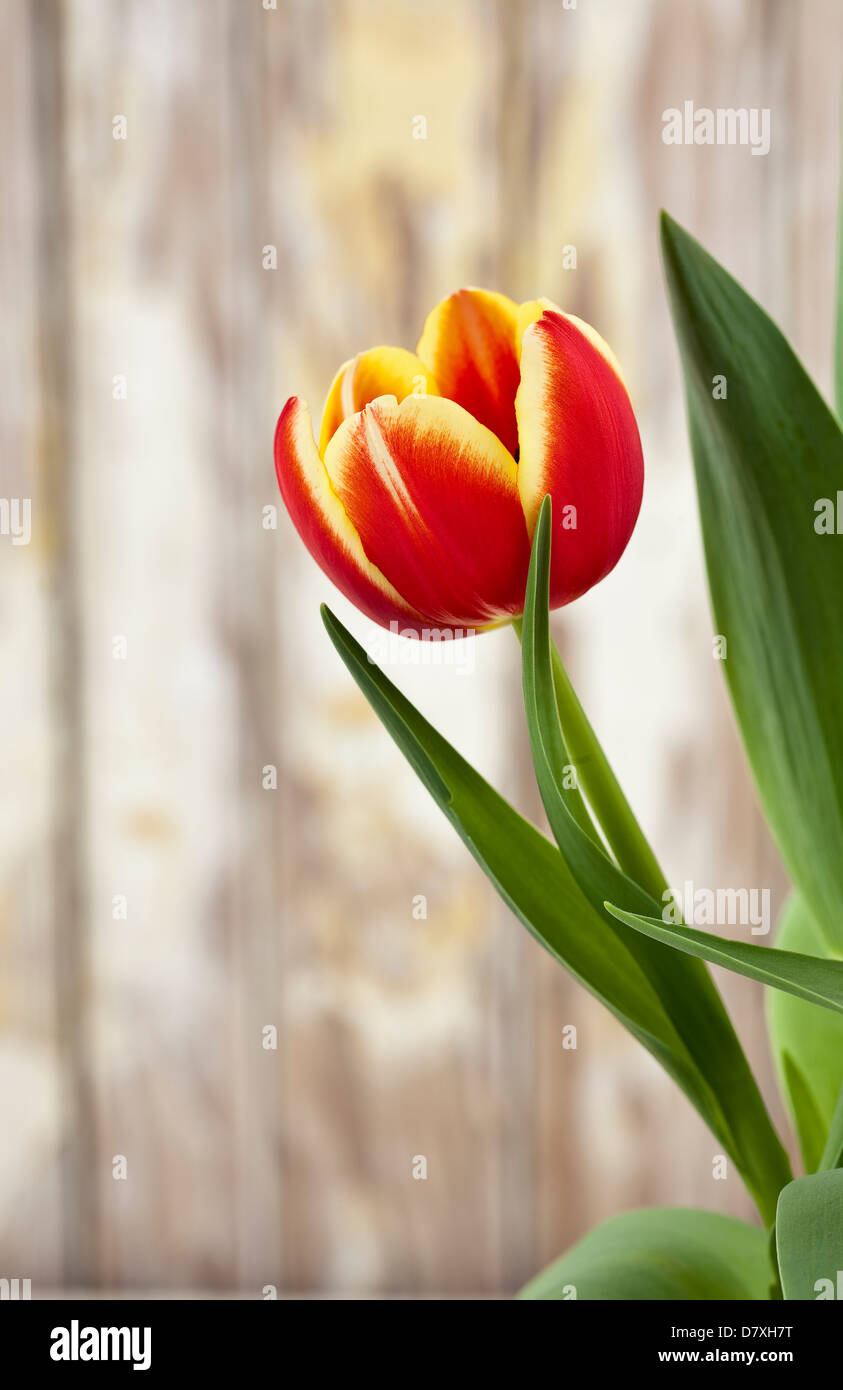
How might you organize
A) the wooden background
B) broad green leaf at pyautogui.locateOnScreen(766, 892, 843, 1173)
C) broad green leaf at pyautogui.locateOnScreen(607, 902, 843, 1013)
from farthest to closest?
the wooden background < broad green leaf at pyautogui.locateOnScreen(766, 892, 843, 1173) < broad green leaf at pyautogui.locateOnScreen(607, 902, 843, 1013)

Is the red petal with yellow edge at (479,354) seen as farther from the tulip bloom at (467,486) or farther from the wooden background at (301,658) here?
the wooden background at (301,658)

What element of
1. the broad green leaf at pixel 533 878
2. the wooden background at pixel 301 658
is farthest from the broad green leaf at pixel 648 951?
the wooden background at pixel 301 658

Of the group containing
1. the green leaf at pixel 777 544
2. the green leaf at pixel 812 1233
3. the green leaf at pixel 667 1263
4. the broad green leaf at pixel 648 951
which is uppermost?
the green leaf at pixel 777 544

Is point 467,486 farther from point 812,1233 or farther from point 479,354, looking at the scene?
point 812,1233

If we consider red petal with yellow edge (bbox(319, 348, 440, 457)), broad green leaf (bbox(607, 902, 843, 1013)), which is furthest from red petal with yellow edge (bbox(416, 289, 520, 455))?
broad green leaf (bbox(607, 902, 843, 1013))

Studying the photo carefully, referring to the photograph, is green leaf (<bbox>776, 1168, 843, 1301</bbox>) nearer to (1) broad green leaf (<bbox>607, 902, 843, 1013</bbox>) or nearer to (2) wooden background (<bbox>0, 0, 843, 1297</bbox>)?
(1) broad green leaf (<bbox>607, 902, 843, 1013</bbox>)
